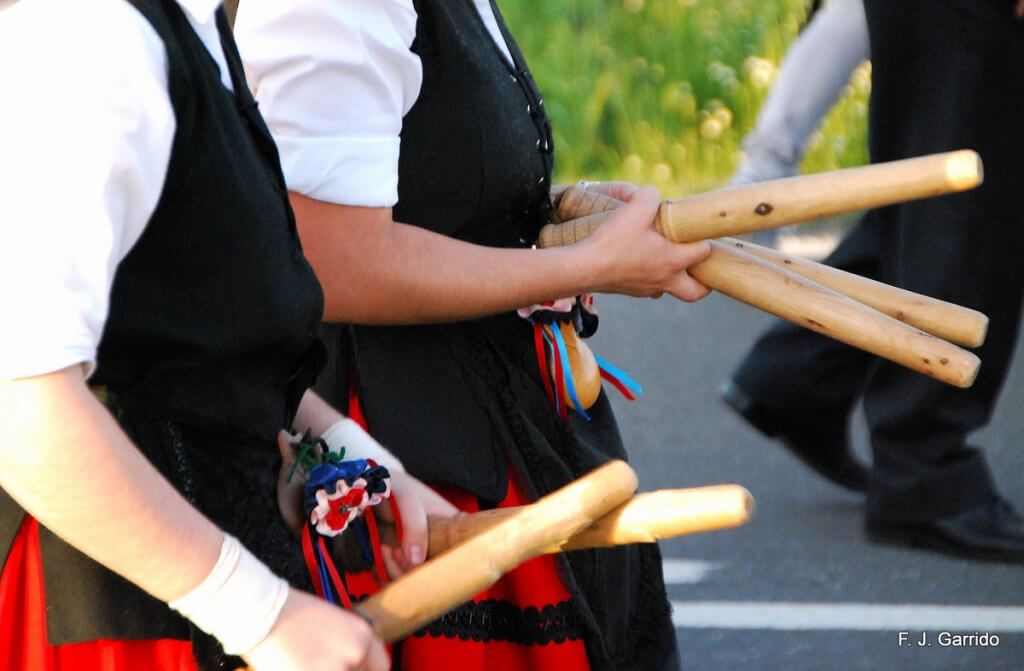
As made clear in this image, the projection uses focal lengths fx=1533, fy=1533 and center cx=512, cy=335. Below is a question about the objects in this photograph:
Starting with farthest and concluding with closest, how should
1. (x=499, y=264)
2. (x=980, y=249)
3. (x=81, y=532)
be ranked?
1. (x=980, y=249)
2. (x=499, y=264)
3. (x=81, y=532)

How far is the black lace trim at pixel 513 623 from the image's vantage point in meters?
1.69

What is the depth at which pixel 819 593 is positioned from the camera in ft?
10.6

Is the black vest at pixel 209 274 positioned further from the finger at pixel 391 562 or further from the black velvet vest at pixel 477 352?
the black velvet vest at pixel 477 352

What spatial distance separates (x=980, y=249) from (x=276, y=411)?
2167 mm

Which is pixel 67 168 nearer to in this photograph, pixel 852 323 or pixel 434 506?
pixel 434 506

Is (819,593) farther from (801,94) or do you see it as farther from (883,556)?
(801,94)

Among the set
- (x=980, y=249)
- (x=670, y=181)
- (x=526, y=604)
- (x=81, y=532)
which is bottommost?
(x=670, y=181)

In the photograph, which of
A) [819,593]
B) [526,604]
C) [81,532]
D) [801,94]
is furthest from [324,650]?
[801,94]

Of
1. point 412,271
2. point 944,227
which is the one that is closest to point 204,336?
point 412,271

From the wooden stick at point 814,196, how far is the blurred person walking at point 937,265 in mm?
1599

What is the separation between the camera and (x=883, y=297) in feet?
5.78

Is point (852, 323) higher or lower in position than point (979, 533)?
higher

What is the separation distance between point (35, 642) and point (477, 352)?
0.67 metres

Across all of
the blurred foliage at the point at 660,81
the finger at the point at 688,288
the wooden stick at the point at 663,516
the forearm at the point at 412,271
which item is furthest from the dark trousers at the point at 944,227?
the blurred foliage at the point at 660,81
